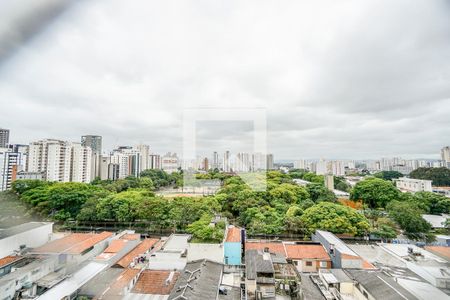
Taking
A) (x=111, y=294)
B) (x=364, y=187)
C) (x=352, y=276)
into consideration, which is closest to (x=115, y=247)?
(x=111, y=294)

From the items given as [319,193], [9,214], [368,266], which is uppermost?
[9,214]

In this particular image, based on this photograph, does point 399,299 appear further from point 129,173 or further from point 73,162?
point 129,173

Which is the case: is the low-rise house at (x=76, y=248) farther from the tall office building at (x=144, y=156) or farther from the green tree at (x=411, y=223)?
the tall office building at (x=144, y=156)

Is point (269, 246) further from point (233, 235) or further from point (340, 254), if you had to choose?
point (340, 254)

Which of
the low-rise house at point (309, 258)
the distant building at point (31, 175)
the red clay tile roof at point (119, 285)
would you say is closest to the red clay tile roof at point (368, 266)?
the low-rise house at point (309, 258)

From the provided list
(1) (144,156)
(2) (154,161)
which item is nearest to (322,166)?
(2) (154,161)

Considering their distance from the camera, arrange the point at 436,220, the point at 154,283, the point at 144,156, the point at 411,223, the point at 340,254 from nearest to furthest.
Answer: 1. the point at 154,283
2. the point at 340,254
3. the point at 411,223
4. the point at 436,220
5. the point at 144,156
